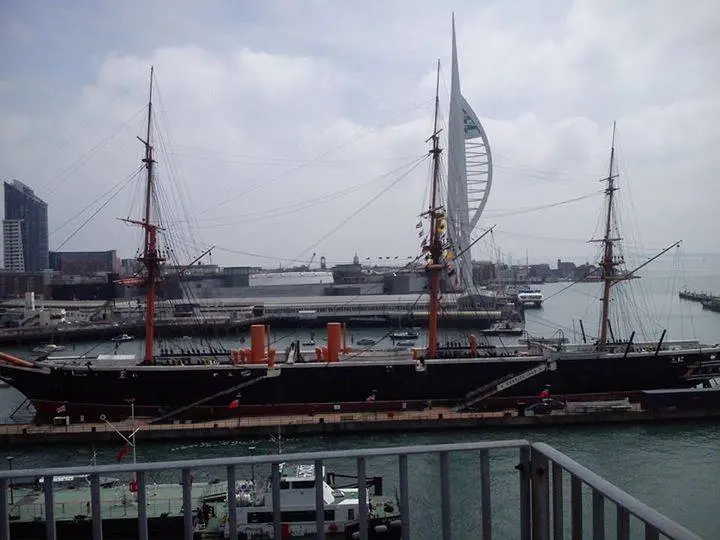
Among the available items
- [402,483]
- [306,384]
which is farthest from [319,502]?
[306,384]

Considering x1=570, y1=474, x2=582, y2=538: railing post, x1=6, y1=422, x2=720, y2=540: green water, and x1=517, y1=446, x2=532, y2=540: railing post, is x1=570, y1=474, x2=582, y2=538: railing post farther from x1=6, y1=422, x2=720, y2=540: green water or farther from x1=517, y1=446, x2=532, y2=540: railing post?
x1=6, y1=422, x2=720, y2=540: green water

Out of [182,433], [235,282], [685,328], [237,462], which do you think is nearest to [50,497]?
[237,462]

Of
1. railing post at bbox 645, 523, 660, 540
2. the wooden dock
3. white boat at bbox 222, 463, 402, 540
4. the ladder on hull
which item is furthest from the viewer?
the ladder on hull

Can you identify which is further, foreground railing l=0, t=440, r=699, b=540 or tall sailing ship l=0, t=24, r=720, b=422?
tall sailing ship l=0, t=24, r=720, b=422

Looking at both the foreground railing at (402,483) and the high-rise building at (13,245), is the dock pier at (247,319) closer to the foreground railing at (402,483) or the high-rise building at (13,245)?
the high-rise building at (13,245)

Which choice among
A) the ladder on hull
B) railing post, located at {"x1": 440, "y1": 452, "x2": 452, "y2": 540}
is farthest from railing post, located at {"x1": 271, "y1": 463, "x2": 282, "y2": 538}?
the ladder on hull

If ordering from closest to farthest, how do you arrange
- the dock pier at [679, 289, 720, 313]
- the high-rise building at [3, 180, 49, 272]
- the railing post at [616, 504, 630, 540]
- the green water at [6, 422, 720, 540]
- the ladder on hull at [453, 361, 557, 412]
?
the railing post at [616, 504, 630, 540] → the green water at [6, 422, 720, 540] → the ladder on hull at [453, 361, 557, 412] → the dock pier at [679, 289, 720, 313] → the high-rise building at [3, 180, 49, 272]
